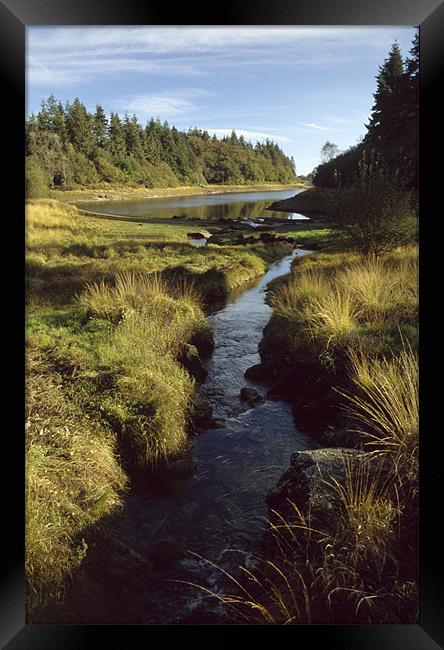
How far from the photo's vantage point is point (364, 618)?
263cm

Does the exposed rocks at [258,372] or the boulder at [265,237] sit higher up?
the boulder at [265,237]

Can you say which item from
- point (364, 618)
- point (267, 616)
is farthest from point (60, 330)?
point (364, 618)

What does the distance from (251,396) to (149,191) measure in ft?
6.81

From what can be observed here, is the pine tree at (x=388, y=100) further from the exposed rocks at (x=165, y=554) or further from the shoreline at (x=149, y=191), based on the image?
the exposed rocks at (x=165, y=554)

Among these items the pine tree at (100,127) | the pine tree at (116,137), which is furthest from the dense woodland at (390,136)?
the pine tree at (100,127)

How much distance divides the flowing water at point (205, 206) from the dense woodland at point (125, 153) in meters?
0.17

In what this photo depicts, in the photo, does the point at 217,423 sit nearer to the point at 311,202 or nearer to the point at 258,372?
the point at 258,372

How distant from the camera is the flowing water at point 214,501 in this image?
9.86 ft

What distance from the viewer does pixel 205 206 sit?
524cm

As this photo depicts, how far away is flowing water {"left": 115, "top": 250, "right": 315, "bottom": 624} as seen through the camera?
3.01 metres

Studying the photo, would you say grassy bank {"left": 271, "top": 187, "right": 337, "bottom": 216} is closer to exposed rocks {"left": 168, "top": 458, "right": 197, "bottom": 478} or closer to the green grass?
the green grass

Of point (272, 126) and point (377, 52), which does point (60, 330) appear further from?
point (377, 52)

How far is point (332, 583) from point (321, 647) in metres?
0.30
